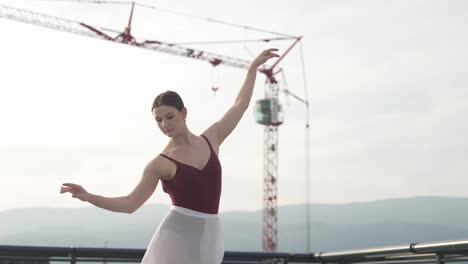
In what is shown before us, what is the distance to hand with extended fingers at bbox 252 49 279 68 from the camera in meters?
4.90

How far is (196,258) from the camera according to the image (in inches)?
166

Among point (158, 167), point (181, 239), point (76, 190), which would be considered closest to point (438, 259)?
point (181, 239)

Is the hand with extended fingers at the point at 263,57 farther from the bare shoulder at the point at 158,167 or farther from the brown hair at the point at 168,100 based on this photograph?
the bare shoulder at the point at 158,167

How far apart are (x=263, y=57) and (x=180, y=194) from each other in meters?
1.21

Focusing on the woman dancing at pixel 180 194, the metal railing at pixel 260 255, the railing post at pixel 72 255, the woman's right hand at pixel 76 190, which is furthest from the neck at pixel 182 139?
the railing post at pixel 72 255

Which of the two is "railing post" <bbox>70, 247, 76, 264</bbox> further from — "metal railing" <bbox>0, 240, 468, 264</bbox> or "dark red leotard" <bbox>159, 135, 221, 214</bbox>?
"dark red leotard" <bbox>159, 135, 221, 214</bbox>

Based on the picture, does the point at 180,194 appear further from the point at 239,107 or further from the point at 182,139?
the point at 239,107

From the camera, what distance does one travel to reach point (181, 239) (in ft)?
13.7

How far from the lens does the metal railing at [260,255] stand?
6.29m

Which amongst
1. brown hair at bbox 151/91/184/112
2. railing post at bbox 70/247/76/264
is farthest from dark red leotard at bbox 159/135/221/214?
railing post at bbox 70/247/76/264

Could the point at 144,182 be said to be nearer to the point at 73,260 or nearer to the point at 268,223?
the point at 73,260

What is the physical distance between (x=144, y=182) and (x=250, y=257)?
393 centimetres

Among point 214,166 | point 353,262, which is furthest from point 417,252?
point 214,166

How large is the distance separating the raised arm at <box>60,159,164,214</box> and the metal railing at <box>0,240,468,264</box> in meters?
2.84
